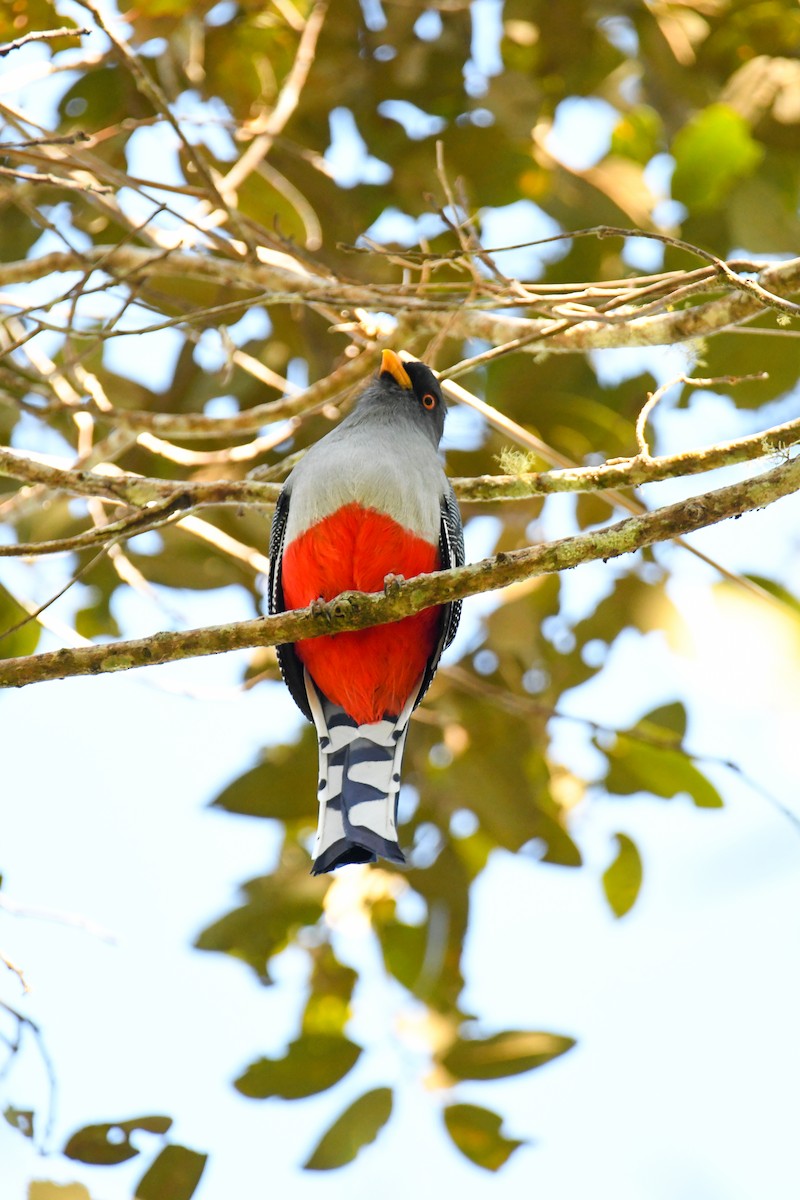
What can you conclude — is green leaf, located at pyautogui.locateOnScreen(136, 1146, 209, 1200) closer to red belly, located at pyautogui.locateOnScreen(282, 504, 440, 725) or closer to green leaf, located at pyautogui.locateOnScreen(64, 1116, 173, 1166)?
green leaf, located at pyautogui.locateOnScreen(64, 1116, 173, 1166)

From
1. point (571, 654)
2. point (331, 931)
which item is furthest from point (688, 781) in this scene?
point (331, 931)

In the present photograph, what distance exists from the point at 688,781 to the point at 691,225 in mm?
2017

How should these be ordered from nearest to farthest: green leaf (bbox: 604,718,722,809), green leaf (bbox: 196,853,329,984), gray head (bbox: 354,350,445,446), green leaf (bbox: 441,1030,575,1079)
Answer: green leaf (bbox: 441,1030,575,1079)
gray head (bbox: 354,350,445,446)
green leaf (bbox: 604,718,722,809)
green leaf (bbox: 196,853,329,984)

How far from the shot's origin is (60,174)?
452 centimetres

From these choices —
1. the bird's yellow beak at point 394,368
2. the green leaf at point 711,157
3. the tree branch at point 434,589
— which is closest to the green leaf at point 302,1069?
the tree branch at point 434,589

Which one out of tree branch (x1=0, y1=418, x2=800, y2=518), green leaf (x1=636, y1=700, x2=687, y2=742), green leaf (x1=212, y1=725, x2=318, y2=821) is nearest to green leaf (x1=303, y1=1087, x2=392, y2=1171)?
green leaf (x1=212, y1=725, x2=318, y2=821)

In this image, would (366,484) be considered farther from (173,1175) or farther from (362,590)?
(173,1175)

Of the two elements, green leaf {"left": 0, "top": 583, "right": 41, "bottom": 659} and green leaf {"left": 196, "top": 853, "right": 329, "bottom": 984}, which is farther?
green leaf {"left": 196, "top": 853, "right": 329, "bottom": 984}

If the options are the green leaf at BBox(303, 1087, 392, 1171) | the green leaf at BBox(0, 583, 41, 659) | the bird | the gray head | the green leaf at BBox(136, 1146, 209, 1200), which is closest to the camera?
the green leaf at BBox(136, 1146, 209, 1200)

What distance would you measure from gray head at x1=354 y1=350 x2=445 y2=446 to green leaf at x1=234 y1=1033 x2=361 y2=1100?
203 centimetres

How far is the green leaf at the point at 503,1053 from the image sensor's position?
4.09 meters

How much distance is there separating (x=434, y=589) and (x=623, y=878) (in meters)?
2.38

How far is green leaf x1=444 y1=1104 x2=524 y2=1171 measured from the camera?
13.5 ft

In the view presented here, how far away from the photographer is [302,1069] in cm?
408
